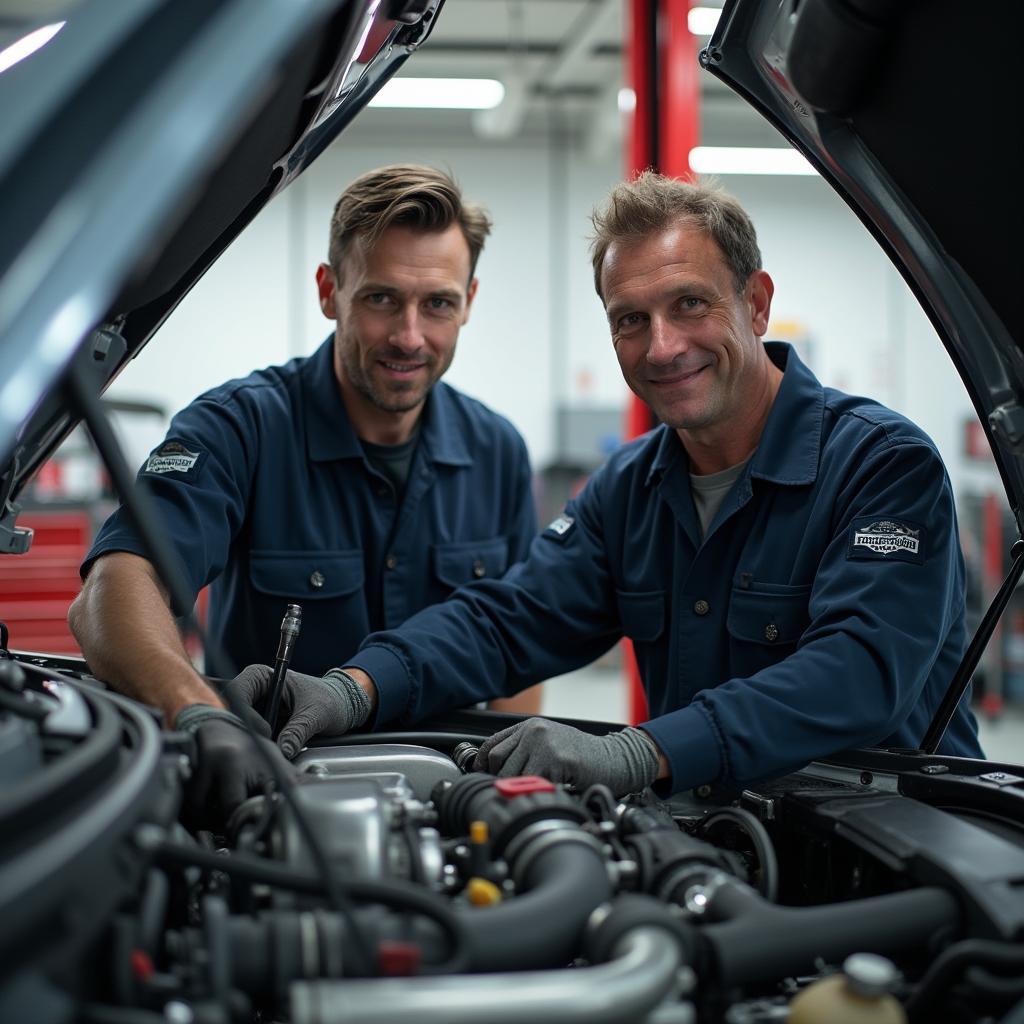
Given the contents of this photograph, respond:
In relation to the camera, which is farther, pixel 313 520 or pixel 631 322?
pixel 313 520

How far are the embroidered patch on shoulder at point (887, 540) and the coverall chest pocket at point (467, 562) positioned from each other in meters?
0.87

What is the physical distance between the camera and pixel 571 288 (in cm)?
812

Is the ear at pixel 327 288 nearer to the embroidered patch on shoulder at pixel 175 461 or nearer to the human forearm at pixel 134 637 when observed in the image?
the embroidered patch on shoulder at pixel 175 461

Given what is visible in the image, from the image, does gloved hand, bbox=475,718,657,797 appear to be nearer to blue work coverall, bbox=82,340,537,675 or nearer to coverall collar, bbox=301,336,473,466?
blue work coverall, bbox=82,340,537,675

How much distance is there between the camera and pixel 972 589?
627 centimetres

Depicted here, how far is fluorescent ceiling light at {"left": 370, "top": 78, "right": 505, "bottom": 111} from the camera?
679 cm

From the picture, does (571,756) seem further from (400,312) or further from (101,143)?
(400,312)

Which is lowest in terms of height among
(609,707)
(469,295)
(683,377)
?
(609,707)

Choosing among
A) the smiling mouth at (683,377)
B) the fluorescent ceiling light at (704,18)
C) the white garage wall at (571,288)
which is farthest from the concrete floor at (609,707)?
the fluorescent ceiling light at (704,18)

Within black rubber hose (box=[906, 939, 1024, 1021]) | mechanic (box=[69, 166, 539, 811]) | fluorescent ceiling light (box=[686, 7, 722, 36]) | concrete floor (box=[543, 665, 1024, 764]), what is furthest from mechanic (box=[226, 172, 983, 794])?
fluorescent ceiling light (box=[686, 7, 722, 36])

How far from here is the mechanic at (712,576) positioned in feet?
4.58

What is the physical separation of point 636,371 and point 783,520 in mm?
365

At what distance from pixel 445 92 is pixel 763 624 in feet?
20.0

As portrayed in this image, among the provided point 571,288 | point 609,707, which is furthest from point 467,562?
point 571,288
